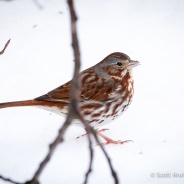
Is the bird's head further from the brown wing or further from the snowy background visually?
the snowy background

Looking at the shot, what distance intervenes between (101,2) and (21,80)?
1.95 meters

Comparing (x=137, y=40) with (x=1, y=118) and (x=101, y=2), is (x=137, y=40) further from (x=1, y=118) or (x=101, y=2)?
(x=1, y=118)

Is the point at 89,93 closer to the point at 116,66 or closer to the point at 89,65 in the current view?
the point at 116,66

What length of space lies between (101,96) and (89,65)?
139 cm

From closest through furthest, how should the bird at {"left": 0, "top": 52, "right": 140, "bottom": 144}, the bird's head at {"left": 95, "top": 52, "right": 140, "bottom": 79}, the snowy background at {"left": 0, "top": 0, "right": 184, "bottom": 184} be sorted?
1. the snowy background at {"left": 0, "top": 0, "right": 184, "bottom": 184}
2. the bird at {"left": 0, "top": 52, "right": 140, "bottom": 144}
3. the bird's head at {"left": 95, "top": 52, "right": 140, "bottom": 79}

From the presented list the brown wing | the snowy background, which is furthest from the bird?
the snowy background

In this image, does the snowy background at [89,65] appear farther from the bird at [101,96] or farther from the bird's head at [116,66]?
the bird's head at [116,66]

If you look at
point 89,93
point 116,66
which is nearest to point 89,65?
point 116,66

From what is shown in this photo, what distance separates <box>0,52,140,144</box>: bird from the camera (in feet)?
13.5

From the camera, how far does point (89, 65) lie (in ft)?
18.0

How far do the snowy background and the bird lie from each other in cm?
30

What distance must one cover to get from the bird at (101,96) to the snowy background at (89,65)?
30cm

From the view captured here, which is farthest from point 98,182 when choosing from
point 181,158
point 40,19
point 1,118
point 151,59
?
point 40,19

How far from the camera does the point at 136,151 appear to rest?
4055 millimetres
